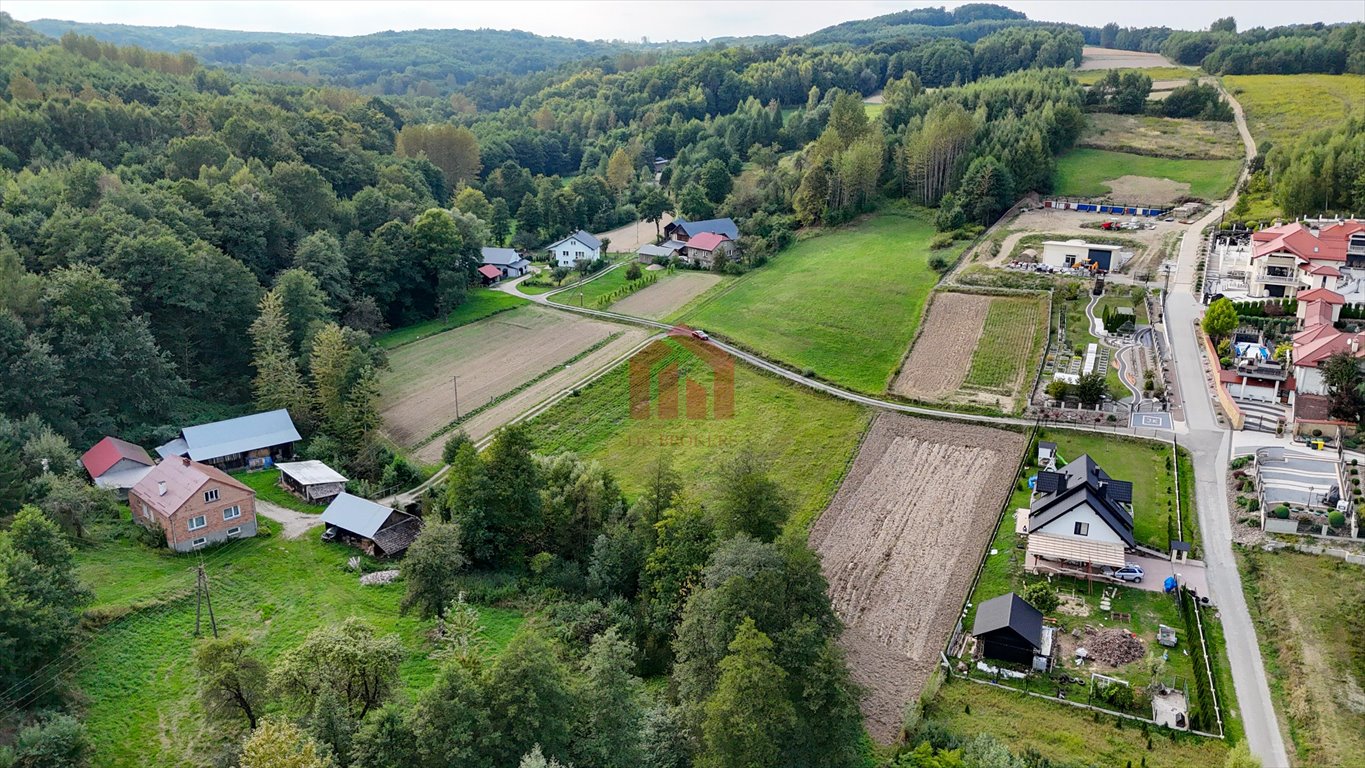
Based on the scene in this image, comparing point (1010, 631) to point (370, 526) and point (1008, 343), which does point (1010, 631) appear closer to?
point (370, 526)

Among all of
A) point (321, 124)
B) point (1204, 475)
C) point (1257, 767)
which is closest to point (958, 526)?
point (1204, 475)

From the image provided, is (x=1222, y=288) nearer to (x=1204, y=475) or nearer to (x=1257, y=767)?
(x=1204, y=475)

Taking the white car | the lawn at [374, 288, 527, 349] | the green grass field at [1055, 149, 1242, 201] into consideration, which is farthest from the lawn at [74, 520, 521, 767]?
the green grass field at [1055, 149, 1242, 201]

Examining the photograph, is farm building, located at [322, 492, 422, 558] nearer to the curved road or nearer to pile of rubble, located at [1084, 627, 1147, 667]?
the curved road

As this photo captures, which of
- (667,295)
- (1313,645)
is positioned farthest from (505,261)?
(1313,645)

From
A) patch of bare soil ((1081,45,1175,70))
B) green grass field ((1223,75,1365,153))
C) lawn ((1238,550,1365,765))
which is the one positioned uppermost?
patch of bare soil ((1081,45,1175,70))

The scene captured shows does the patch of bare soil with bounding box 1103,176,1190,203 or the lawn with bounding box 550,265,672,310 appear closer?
the lawn with bounding box 550,265,672,310
